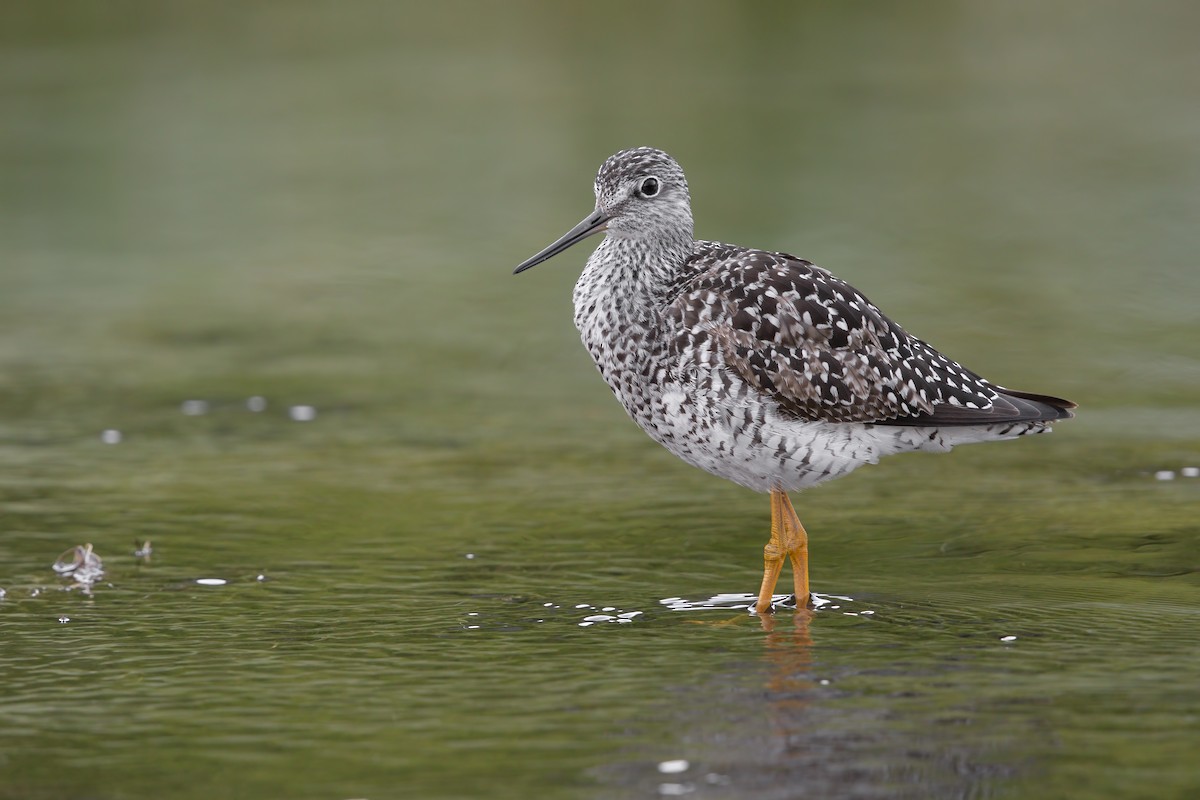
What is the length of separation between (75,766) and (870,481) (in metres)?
6.41

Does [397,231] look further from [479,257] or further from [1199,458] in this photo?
[1199,458]

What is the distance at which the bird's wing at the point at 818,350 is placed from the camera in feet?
30.0

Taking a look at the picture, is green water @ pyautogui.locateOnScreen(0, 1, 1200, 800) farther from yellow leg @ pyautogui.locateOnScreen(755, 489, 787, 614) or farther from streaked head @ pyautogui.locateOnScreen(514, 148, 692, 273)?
streaked head @ pyautogui.locateOnScreen(514, 148, 692, 273)

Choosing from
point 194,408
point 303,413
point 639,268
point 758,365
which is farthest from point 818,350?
point 194,408

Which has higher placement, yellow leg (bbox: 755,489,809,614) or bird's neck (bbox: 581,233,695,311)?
bird's neck (bbox: 581,233,695,311)

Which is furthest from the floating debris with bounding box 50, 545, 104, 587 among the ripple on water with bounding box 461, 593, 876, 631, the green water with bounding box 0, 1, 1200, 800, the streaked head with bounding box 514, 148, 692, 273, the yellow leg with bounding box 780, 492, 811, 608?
the yellow leg with bounding box 780, 492, 811, 608

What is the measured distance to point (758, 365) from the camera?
9102 millimetres

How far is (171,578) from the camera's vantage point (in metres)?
10.1

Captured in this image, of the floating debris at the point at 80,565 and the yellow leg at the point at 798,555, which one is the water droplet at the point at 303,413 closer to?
the floating debris at the point at 80,565

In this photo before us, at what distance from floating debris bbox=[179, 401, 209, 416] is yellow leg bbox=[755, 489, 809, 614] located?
5.87m

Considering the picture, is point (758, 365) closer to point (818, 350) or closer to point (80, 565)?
point (818, 350)

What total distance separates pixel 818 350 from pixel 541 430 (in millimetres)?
4438

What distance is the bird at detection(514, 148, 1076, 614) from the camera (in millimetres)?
9125

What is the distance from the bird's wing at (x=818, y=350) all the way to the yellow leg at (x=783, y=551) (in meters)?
0.66
